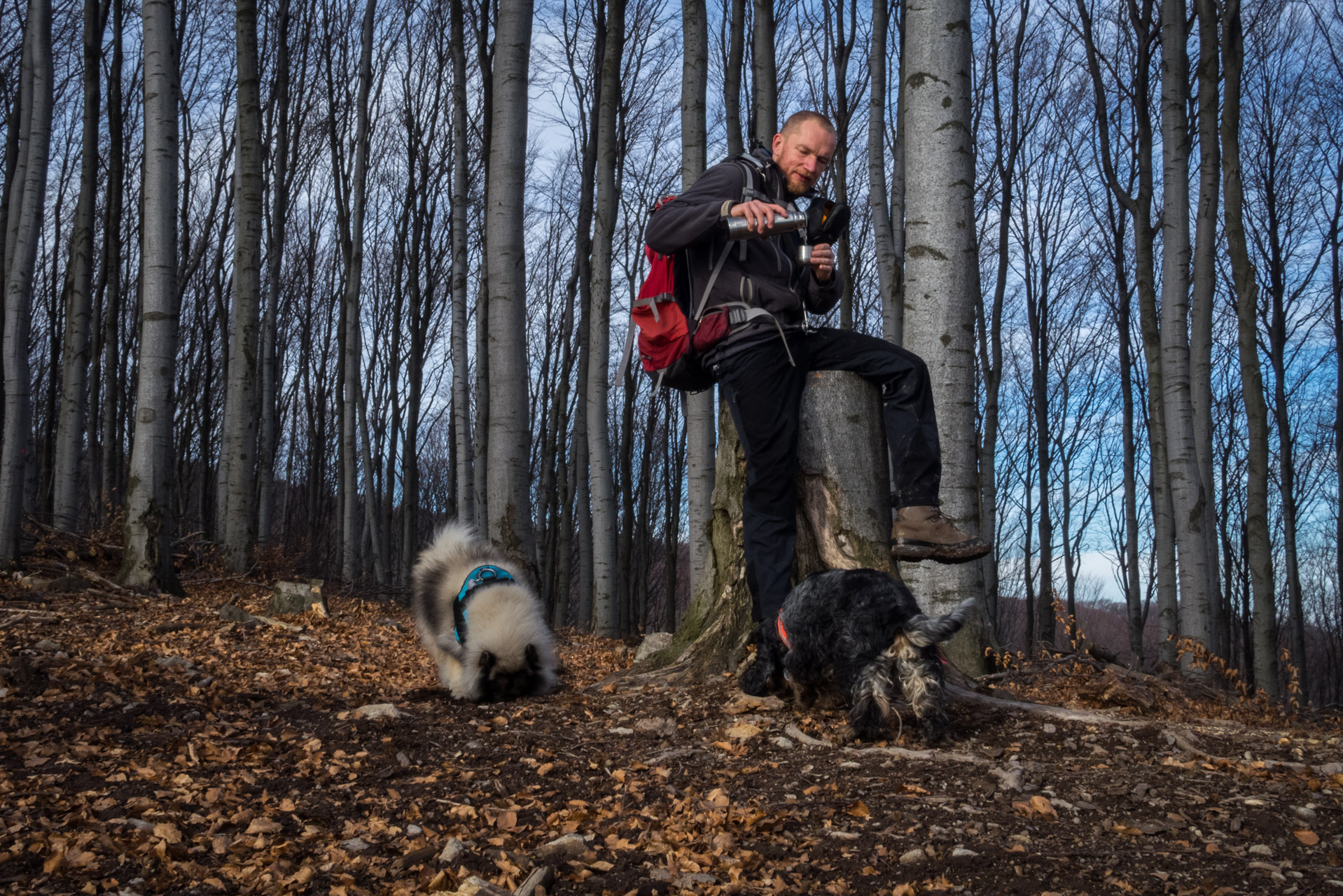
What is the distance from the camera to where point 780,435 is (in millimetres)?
4230

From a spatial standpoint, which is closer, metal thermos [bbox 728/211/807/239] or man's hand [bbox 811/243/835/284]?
metal thermos [bbox 728/211/807/239]

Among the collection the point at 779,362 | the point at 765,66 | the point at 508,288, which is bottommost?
the point at 779,362

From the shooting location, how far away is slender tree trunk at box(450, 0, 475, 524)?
12930 mm

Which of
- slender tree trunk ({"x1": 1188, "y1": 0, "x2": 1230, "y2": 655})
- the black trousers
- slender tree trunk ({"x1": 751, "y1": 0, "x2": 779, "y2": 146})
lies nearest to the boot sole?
the black trousers

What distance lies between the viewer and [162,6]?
7.72 m

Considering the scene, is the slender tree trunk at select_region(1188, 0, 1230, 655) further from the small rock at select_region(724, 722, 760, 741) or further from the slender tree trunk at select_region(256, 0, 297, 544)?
the slender tree trunk at select_region(256, 0, 297, 544)

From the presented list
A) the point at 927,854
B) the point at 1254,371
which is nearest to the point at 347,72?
the point at 1254,371

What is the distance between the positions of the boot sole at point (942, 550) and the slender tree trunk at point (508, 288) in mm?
4594

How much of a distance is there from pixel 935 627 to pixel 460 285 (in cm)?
1182

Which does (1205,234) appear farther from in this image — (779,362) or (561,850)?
(561,850)

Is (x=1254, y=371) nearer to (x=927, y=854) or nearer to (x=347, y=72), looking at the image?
(x=927, y=854)

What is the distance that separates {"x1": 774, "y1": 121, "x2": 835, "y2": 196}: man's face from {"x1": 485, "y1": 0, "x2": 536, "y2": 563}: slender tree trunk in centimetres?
407

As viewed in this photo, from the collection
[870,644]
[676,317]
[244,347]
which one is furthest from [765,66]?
[870,644]

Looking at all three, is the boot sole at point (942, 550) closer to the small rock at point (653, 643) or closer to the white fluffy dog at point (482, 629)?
the white fluffy dog at point (482, 629)
